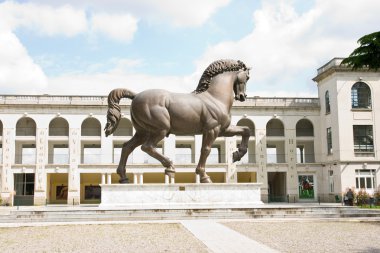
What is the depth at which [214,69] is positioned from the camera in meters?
15.6

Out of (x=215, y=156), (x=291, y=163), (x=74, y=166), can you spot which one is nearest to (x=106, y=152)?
(x=74, y=166)

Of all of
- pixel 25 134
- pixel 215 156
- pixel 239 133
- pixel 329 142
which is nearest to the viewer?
pixel 239 133

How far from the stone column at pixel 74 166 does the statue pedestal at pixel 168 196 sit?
29.0 m

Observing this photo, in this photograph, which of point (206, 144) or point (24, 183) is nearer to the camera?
point (206, 144)

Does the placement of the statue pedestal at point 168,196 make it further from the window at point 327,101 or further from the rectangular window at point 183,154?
the window at point 327,101

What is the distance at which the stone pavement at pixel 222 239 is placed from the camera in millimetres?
8680

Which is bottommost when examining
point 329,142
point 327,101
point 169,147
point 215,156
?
point 215,156

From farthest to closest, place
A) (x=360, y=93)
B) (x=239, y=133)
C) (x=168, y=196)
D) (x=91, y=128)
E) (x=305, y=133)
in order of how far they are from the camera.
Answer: (x=305, y=133) → (x=91, y=128) → (x=360, y=93) → (x=239, y=133) → (x=168, y=196)

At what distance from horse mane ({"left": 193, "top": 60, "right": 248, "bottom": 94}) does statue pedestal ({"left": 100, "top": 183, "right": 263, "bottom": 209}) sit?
3.07m

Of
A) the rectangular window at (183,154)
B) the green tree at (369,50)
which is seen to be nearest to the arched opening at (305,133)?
the rectangular window at (183,154)

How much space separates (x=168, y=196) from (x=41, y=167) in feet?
101

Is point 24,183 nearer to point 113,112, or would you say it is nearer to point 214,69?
point 113,112

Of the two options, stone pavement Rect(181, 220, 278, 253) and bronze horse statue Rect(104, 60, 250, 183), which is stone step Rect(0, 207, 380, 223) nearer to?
stone pavement Rect(181, 220, 278, 253)

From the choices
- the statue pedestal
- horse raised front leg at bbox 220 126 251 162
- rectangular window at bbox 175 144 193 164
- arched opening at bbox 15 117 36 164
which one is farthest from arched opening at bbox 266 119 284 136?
the statue pedestal
